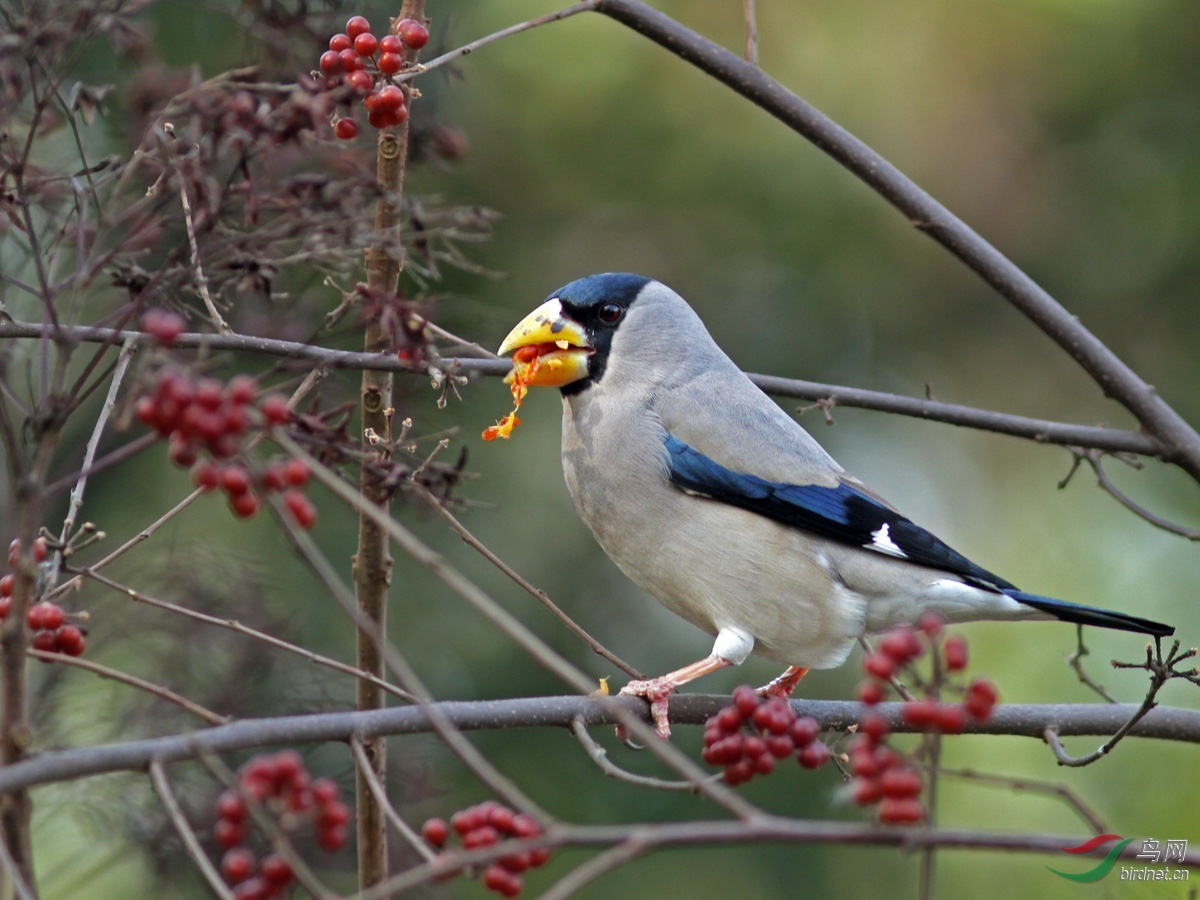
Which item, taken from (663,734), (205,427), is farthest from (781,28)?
(205,427)

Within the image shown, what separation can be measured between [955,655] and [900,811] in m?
0.23

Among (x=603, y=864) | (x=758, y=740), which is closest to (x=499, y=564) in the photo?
(x=758, y=740)

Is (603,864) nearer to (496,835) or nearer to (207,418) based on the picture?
(496,835)

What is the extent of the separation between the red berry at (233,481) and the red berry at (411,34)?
1.31 metres

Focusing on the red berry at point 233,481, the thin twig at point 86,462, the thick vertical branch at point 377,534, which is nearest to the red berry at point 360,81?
the thick vertical branch at point 377,534

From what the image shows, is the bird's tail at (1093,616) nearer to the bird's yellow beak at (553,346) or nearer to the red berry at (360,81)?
the bird's yellow beak at (553,346)

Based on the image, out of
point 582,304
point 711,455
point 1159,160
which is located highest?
point 1159,160

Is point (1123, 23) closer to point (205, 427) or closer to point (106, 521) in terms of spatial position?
point (106, 521)

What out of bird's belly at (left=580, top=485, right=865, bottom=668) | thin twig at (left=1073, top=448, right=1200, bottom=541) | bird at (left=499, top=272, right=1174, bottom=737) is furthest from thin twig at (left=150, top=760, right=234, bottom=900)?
thin twig at (left=1073, top=448, right=1200, bottom=541)

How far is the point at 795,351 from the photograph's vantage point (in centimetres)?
660

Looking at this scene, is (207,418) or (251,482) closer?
(207,418)

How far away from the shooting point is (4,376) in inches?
92.0

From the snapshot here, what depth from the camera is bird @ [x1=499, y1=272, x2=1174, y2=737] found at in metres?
3.66

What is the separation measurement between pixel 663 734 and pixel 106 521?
2551 mm
